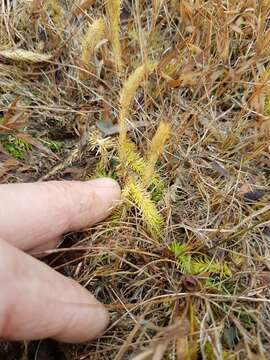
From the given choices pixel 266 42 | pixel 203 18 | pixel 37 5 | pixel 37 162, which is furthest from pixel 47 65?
pixel 266 42

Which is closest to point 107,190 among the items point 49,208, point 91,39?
point 49,208

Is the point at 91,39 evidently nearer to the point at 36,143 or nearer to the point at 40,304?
Answer: the point at 36,143

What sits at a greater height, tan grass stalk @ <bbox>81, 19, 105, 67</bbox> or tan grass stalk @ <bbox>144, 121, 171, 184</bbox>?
tan grass stalk @ <bbox>81, 19, 105, 67</bbox>

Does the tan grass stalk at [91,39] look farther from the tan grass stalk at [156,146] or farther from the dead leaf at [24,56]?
the tan grass stalk at [156,146]

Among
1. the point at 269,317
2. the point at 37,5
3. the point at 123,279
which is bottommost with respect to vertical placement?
the point at 269,317

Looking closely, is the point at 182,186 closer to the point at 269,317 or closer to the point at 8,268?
the point at 269,317

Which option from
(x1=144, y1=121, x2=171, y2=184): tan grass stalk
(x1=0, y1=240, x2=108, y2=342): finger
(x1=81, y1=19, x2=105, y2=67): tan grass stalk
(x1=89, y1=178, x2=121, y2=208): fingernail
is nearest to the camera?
(x1=0, y1=240, x2=108, y2=342): finger

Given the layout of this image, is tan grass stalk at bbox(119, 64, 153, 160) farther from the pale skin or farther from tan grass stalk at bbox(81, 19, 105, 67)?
tan grass stalk at bbox(81, 19, 105, 67)

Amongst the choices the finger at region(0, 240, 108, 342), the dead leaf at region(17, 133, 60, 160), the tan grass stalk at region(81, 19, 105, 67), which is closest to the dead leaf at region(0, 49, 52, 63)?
the tan grass stalk at region(81, 19, 105, 67)
